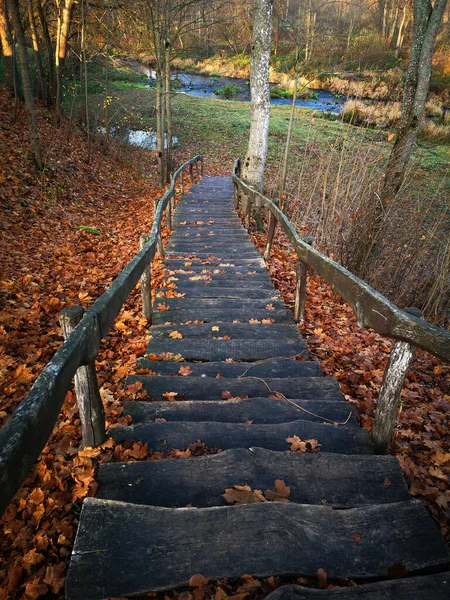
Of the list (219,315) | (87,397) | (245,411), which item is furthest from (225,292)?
(87,397)

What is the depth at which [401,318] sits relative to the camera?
2.54 m

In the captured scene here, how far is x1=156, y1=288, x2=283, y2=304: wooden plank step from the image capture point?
19.2 ft

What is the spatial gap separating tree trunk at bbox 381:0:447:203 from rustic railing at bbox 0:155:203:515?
5.66 meters

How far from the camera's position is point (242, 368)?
155 inches

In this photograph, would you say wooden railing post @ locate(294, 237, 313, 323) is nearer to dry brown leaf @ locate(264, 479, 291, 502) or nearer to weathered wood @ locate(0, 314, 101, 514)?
dry brown leaf @ locate(264, 479, 291, 502)

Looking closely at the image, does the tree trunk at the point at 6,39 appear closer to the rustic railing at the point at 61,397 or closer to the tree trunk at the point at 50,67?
the tree trunk at the point at 50,67

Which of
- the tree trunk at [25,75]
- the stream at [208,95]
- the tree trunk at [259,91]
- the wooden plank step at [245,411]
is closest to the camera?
the wooden plank step at [245,411]

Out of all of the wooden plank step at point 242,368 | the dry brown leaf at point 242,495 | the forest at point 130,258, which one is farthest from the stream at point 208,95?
the dry brown leaf at point 242,495

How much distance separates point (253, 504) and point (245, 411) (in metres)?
1.09

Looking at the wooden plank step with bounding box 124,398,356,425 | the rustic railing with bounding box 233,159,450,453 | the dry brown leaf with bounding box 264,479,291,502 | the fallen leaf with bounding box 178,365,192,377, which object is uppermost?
the rustic railing with bounding box 233,159,450,453

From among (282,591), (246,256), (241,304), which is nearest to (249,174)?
(246,256)

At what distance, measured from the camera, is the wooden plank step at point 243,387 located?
3453 mm

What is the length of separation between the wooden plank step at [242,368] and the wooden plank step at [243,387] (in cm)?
23

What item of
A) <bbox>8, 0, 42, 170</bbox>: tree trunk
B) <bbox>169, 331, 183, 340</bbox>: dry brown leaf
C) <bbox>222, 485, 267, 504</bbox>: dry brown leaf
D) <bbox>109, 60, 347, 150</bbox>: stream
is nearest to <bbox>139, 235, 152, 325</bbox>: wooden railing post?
<bbox>169, 331, 183, 340</bbox>: dry brown leaf
